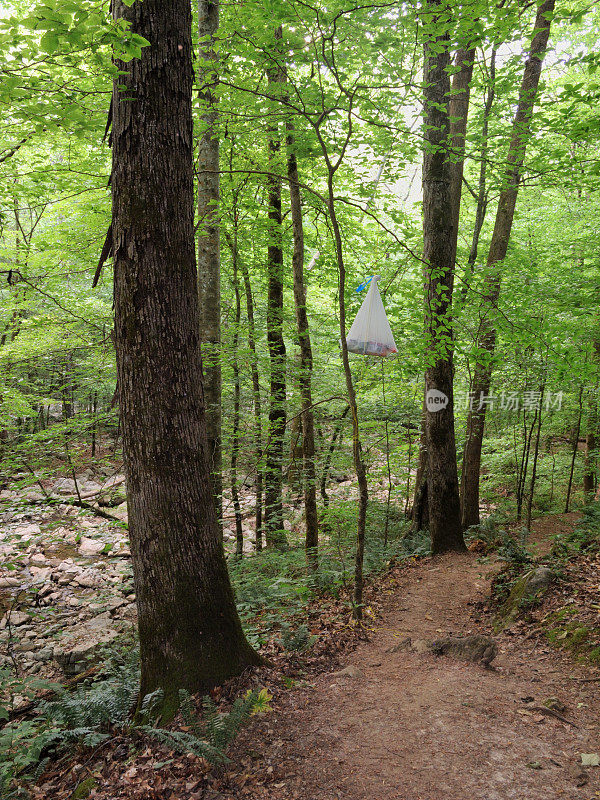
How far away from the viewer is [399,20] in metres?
4.88

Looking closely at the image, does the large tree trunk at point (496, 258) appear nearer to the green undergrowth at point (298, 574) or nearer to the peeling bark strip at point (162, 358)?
the green undergrowth at point (298, 574)

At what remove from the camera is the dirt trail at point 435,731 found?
229 cm

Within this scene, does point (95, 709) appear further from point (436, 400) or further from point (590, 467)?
point (590, 467)

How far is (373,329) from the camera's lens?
5289 mm

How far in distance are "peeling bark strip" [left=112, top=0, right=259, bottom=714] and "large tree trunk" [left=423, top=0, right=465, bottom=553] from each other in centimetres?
324

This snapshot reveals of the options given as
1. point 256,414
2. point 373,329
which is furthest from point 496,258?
point 256,414

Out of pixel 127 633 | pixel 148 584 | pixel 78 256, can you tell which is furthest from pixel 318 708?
pixel 78 256

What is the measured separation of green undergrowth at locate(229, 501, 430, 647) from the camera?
4785mm

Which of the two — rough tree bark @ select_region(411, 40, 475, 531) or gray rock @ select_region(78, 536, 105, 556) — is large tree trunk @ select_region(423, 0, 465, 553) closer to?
rough tree bark @ select_region(411, 40, 475, 531)

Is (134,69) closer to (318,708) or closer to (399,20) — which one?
(399,20)

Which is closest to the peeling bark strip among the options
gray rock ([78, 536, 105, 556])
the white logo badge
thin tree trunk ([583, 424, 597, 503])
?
the white logo badge

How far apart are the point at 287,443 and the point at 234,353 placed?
2.43 m

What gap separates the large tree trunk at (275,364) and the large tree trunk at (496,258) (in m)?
3.28

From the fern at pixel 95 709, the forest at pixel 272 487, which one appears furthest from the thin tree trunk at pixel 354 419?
the fern at pixel 95 709
